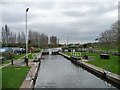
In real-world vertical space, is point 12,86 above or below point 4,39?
below

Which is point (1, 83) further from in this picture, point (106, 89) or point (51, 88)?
point (106, 89)

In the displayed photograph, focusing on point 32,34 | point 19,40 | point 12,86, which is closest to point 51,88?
point 12,86

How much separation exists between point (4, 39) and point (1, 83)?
3040 inches

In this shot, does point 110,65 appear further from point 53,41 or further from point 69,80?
point 53,41

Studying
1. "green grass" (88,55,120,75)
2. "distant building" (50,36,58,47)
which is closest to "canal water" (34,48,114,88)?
"green grass" (88,55,120,75)

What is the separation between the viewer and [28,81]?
69.6 feet

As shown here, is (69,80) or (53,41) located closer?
(69,80)

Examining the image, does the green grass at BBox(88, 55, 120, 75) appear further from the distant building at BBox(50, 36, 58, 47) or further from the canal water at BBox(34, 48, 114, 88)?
the distant building at BBox(50, 36, 58, 47)

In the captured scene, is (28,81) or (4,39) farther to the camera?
(4,39)

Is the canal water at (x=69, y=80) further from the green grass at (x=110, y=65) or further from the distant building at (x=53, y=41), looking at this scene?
the distant building at (x=53, y=41)

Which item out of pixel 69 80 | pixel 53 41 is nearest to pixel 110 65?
pixel 69 80

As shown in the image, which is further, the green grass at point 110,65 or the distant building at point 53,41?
the distant building at point 53,41

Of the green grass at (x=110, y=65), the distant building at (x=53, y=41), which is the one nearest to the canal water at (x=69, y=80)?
the green grass at (x=110, y=65)

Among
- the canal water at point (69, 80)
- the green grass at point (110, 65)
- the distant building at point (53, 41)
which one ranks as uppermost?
the distant building at point (53, 41)
